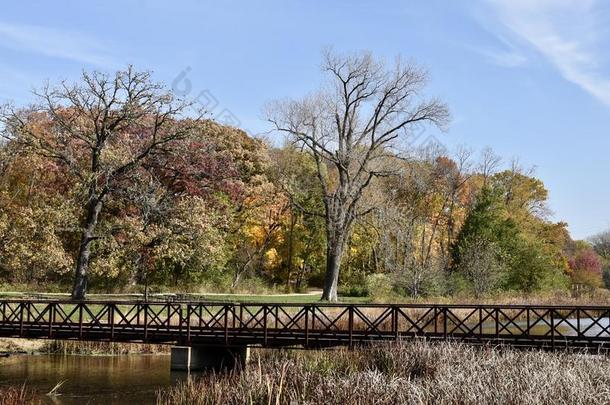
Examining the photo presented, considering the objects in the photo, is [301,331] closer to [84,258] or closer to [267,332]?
[267,332]

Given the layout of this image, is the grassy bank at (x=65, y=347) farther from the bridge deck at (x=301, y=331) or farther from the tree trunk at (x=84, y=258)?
the tree trunk at (x=84, y=258)

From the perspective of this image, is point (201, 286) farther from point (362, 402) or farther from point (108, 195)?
point (362, 402)

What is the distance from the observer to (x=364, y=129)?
4697cm

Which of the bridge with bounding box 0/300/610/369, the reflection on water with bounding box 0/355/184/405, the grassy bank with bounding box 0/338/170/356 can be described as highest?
the bridge with bounding box 0/300/610/369

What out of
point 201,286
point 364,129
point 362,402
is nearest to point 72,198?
point 201,286

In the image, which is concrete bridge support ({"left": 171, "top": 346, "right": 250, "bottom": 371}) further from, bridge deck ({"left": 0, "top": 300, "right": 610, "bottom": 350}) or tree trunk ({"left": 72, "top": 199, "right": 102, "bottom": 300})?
tree trunk ({"left": 72, "top": 199, "right": 102, "bottom": 300})

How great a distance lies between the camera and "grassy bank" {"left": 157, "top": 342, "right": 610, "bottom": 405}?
34.4ft

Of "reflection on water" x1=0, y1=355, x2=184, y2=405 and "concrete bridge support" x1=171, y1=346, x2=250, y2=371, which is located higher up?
"concrete bridge support" x1=171, y1=346, x2=250, y2=371

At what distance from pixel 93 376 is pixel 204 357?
3.85m

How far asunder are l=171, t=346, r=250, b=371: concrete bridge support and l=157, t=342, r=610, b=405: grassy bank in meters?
8.96

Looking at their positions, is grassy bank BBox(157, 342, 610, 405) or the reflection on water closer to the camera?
grassy bank BBox(157, 342, 610, 405)

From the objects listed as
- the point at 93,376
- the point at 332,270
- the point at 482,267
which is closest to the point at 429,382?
the point at 93,376

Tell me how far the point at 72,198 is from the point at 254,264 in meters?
25.6

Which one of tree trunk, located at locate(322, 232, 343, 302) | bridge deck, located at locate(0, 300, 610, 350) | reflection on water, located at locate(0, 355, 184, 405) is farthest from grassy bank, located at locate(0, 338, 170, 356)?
tree trunk, located at locate(322, 232, 343, 302)
